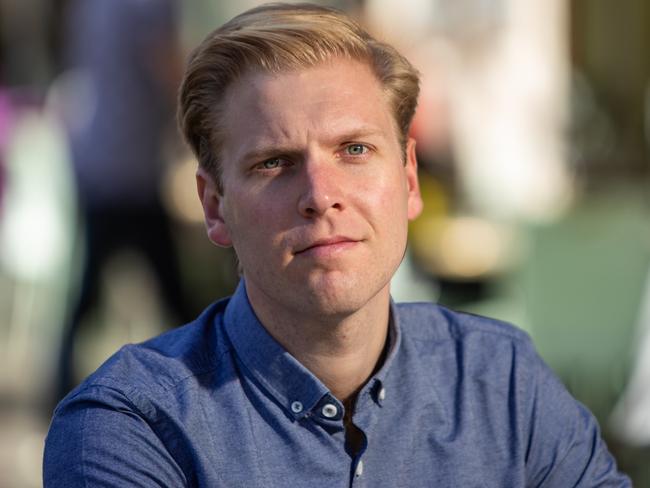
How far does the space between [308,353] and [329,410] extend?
0.13 metres

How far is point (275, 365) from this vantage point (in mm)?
2674

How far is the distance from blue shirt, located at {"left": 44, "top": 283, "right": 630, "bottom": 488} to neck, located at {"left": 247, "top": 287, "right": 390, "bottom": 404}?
0.03 m

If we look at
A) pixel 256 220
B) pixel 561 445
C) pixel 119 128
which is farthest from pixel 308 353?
pixel 119 128

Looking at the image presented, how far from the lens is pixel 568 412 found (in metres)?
2.84

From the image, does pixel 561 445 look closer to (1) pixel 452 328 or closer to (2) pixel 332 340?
(1) pixel 452 328

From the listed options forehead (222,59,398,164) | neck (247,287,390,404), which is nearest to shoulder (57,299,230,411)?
neck (247,287,390,404)

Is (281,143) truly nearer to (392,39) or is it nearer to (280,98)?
(280,98)

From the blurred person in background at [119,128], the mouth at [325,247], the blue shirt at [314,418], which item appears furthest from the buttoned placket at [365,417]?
the blurred person in background at [119,128]

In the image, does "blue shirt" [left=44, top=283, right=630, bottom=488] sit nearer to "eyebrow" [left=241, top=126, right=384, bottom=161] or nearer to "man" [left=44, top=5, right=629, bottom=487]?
"man" [left=44, top=5, right=629, bottom=487]

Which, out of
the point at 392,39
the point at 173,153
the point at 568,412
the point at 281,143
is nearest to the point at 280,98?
the point at 281,143

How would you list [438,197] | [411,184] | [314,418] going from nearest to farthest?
[314,418] < [411,184] < [438,197]

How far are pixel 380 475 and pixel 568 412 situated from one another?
1.44 feet

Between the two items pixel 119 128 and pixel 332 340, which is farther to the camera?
pixel 119 128

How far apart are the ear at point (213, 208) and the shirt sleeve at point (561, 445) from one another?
0.66 meters
